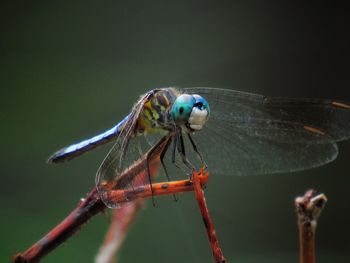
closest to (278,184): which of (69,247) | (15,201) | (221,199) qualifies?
(221,199)

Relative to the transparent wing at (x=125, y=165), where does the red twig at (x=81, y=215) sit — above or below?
above

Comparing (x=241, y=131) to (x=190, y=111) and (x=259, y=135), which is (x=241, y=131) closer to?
(x=259, y=135)

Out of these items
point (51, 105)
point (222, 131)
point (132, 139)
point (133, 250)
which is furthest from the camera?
point (51, 105)

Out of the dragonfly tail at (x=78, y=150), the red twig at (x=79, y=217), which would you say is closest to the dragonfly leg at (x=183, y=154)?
the dragonfly tail at (x=78, y=150)

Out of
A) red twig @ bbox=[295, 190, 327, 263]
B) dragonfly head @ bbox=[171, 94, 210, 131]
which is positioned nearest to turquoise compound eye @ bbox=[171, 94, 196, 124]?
dragonfly head @ bbox=[171, 94, 210, 131]

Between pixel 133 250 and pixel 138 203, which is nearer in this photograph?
pixel 138 203

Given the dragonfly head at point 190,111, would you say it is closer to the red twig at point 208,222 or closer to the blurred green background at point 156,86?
the red twig at point 208,222

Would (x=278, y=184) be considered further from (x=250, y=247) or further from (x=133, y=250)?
(x=133, y=250)
